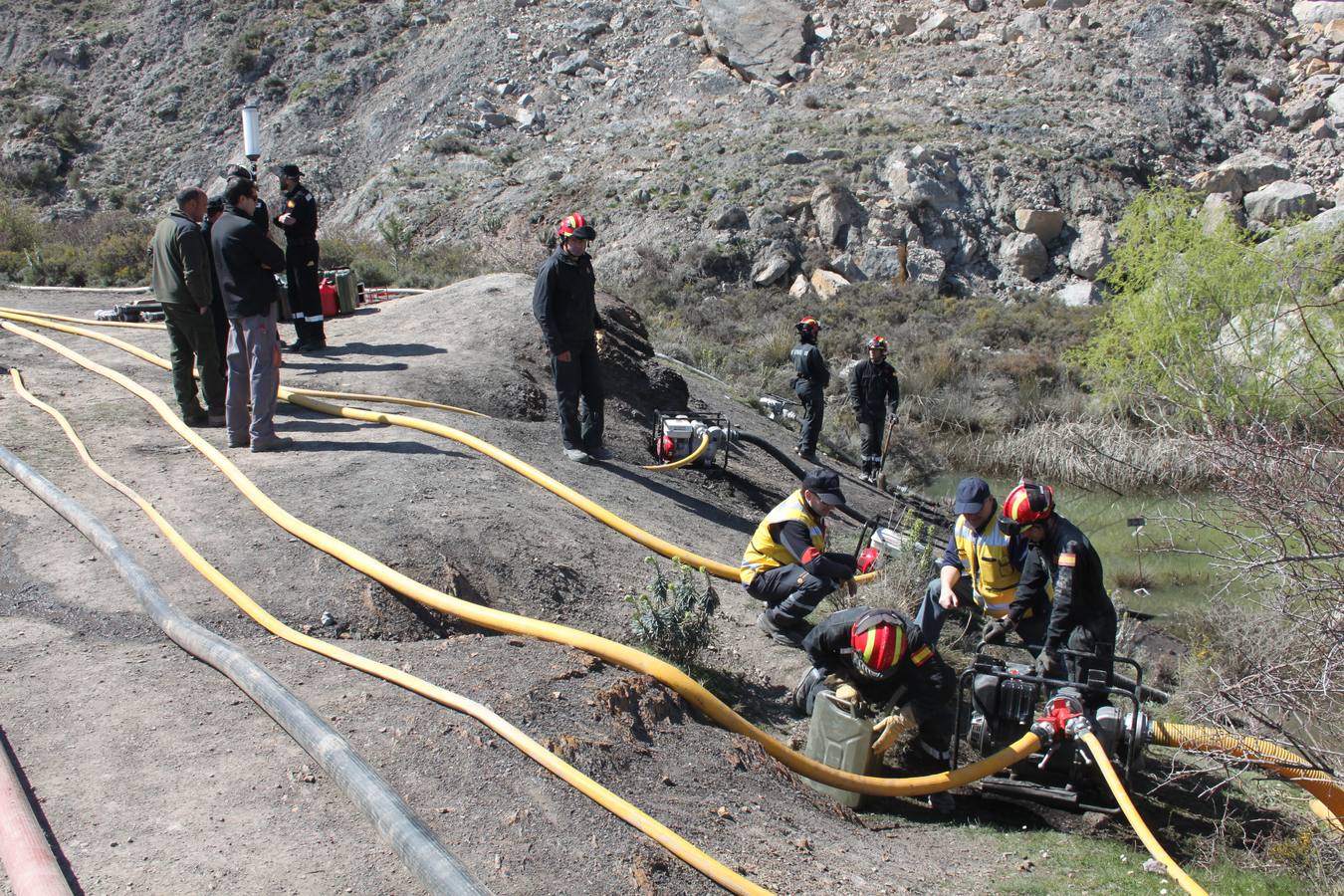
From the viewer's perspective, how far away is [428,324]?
41.6 feet

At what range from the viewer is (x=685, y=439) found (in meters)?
10.7

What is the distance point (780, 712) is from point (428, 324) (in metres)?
7.96

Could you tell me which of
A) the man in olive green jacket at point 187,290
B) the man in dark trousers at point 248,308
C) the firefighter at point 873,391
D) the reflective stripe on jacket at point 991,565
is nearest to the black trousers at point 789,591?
the reflective stripe on jacket at point 991,565

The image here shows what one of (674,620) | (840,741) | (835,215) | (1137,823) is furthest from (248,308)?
(835,215)

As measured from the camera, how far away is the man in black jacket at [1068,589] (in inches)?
233

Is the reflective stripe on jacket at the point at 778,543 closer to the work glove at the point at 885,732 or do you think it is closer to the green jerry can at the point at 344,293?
the work glove at the point at 885,732

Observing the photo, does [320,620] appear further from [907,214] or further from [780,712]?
[907,214]

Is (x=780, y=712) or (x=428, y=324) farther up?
(x=428, y=324)

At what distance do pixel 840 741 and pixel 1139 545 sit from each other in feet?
33.2

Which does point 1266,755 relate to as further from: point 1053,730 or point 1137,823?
point 1053,730

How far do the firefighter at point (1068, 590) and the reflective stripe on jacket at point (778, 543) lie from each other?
3.74ft

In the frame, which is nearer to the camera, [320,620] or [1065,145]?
[320,620]

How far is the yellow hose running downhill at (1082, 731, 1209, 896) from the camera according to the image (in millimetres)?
4172

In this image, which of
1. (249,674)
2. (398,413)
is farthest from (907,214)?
(249,674)
